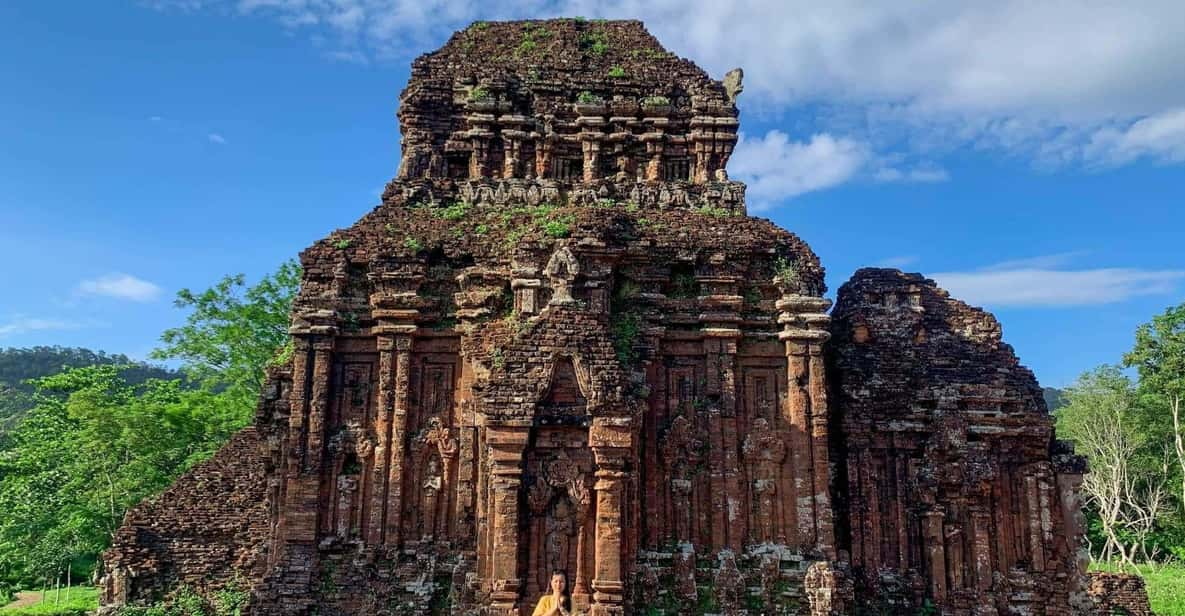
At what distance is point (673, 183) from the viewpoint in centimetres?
1416

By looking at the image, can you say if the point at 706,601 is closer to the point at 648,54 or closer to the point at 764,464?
the point at 764,464

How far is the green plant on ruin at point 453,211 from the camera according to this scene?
13312 mm

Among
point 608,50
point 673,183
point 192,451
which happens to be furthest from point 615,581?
point 192,451

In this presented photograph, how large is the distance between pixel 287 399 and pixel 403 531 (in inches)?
104

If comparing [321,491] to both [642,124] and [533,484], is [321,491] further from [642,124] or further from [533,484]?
[642,124]

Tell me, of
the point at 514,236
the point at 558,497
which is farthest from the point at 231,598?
the point at 514,236

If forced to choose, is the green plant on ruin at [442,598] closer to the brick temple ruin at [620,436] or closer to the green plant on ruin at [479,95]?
the brick temple ruin at [620,436]

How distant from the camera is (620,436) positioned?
412 inches

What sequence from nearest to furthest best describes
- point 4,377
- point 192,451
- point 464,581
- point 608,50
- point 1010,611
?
point 464,581 < point 1010,611 < point 608,50 < point 192,451 < point 4,377

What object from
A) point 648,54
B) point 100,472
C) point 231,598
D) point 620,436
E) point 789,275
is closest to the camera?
point 620,436

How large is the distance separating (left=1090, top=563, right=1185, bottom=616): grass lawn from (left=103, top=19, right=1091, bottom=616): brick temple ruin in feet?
33.6

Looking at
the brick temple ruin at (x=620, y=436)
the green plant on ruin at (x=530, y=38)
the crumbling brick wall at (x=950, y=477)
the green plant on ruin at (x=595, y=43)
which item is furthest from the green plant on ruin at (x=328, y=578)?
the green plant on ruin at (x=595, y=43)

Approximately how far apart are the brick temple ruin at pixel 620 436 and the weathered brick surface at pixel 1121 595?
10.7 feet

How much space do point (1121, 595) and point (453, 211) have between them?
43.2 feet
